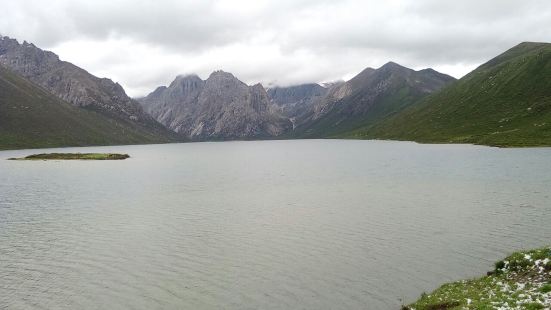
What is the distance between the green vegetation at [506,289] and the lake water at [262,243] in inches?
101

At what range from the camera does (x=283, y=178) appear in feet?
367

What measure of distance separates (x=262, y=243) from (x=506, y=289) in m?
24.8

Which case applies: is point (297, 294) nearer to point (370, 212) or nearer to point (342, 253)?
point (342, 253)

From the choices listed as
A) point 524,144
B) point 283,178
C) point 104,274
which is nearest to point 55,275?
point 104,274

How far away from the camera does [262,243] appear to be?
45.4 m

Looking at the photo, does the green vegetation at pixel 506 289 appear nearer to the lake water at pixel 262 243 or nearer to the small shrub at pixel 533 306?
the small shrub at pixel 533 306

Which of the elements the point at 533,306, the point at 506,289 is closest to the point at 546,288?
the point at 506,289

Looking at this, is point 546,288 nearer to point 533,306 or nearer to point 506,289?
point 506,289

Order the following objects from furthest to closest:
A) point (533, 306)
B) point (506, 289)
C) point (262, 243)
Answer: point (262, 243) → point (506, 289) → point (533, 306)

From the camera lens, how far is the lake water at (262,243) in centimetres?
3170

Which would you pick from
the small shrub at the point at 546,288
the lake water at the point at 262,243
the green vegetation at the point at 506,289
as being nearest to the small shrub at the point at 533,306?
the green vegetation at the point at 506,289

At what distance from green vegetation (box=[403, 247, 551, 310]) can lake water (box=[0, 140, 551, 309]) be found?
2559 millimetres

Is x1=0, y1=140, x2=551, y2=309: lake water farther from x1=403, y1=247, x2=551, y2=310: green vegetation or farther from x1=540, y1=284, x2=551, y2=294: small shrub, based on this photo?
x1=540, y1=284, x2=551, y2=294: small shrub

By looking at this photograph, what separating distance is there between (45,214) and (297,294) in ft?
167
